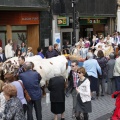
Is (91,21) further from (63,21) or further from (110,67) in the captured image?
(110,67)

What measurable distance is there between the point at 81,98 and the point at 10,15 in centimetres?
1405

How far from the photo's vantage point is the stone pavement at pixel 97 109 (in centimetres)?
1130

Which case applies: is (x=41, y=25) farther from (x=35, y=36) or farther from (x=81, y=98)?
(x=81, y=98)

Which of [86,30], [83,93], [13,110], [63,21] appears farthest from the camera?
[86,30]

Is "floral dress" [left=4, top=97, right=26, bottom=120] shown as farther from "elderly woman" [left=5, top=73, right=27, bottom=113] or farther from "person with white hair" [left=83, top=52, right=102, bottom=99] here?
"person with white hair" [left=83, top=52, right=102, bottom=99]

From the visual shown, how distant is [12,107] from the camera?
23.0 feet

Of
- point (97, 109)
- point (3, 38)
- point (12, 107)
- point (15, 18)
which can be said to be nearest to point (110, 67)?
point (97, 109)

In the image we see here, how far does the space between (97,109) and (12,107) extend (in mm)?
5722

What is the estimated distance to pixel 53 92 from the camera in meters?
10.2

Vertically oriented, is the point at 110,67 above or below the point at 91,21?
below

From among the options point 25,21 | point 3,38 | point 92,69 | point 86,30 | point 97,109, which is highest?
point 25,21

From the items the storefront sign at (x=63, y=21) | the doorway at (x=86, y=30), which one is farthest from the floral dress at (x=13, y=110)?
the doorway at (x=86, y=30)

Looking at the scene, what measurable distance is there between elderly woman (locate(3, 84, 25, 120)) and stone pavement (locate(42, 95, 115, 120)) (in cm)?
420

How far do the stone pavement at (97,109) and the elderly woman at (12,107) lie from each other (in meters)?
4.20
